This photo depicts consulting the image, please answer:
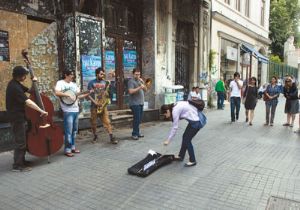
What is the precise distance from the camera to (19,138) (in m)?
5.43

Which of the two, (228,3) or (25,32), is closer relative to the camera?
(25,32)

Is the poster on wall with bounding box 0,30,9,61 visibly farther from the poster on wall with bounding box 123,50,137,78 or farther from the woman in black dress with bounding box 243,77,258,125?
the woman in black dress with bounding box 243,77,258,125

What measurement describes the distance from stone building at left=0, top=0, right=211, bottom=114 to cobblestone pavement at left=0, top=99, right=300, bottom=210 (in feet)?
7.22

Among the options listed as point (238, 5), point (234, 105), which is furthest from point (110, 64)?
point (238, 5)

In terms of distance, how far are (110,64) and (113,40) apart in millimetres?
800

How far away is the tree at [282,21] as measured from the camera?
32.6 metres

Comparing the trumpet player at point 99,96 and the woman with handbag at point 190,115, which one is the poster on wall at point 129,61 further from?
the woman with handbag at point 190,115

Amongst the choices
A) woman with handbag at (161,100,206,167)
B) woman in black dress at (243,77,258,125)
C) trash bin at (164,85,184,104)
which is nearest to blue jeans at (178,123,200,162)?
woman with handbag at (161,100,206,167)

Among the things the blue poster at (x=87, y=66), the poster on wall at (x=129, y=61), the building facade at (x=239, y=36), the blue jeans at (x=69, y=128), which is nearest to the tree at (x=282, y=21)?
the building facade at (x=239, y=36)

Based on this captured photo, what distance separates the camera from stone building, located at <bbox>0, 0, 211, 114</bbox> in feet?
24.1

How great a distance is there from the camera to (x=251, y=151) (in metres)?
7.12

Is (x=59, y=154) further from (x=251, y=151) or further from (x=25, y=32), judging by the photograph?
(x=251, y=151)

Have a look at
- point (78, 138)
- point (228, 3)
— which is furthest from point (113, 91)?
point (228, 3)

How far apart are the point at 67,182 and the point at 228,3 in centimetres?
1623
